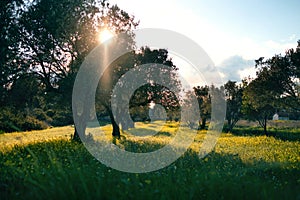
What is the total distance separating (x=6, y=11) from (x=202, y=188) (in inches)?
658

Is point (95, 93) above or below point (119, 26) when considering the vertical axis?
below

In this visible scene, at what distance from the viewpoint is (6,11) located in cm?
1830

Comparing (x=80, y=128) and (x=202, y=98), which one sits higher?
(x=202, y=98)

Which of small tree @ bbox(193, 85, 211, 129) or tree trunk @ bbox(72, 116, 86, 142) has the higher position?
small tree @ bbox(193, 85, 211, 129)

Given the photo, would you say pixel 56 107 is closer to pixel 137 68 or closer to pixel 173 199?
pixel 137 68

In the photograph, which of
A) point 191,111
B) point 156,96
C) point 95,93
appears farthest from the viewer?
point 191,111

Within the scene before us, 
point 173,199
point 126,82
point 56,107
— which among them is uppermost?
point 126,82

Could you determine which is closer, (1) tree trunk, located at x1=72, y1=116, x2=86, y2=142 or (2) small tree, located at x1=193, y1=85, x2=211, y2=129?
(1) tree trunk, located at x1=72, y1=116, x2=86, y2=142

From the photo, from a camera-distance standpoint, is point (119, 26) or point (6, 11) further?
point (119, 26)

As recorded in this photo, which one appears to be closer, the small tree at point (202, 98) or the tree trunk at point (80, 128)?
the tree trunk at point (80, 128)

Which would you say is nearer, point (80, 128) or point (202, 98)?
point (80, 128)

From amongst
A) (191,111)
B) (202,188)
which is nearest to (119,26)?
(202,188)

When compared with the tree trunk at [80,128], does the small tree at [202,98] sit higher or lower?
higher

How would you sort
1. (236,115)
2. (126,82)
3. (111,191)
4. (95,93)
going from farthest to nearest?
→ 1. (236,115)
2. (126,82)
3. (95,93)
4. (111,191)
